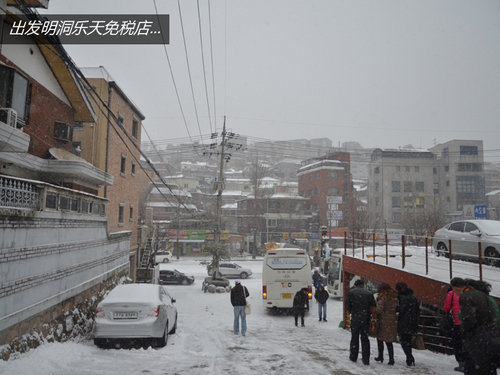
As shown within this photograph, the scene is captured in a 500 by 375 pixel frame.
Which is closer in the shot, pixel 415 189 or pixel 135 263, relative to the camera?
pixel 135 263

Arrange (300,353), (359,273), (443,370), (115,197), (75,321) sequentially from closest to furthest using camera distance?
(443,370) < (300,353) < (75,321) < (359,273) < (115,197)

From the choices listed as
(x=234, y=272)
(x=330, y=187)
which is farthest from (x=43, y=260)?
(x=330, y=187)

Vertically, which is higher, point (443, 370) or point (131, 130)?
point (131, 130)

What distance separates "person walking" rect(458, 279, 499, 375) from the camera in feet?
13.4

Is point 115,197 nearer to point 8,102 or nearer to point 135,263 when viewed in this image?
point 135,263

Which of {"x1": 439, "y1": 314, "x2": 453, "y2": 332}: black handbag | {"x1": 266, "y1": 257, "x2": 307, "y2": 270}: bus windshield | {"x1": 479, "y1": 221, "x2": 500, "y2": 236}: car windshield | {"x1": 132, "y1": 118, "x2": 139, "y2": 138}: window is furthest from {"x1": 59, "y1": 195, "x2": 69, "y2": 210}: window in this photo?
{"x1": 132, "y1": 118, "x2": 139, "y2": 138}: window

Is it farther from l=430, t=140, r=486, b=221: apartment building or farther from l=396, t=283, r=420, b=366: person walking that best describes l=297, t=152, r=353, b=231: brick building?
l=396, t=283, r=420, b=366: person walking

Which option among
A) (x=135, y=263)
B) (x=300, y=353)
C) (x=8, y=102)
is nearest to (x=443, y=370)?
(x=300, y=353)

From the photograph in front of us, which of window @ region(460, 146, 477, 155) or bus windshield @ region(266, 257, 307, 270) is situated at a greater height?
window @ region(460, 146, 477, 155)

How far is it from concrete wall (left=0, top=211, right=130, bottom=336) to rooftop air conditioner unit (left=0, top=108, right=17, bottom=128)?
3.03 m

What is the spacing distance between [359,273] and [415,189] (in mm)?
59900

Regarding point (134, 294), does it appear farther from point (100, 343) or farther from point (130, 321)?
point (100, 343)

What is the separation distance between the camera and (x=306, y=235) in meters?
56.5

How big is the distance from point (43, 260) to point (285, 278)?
1034 centimetres
